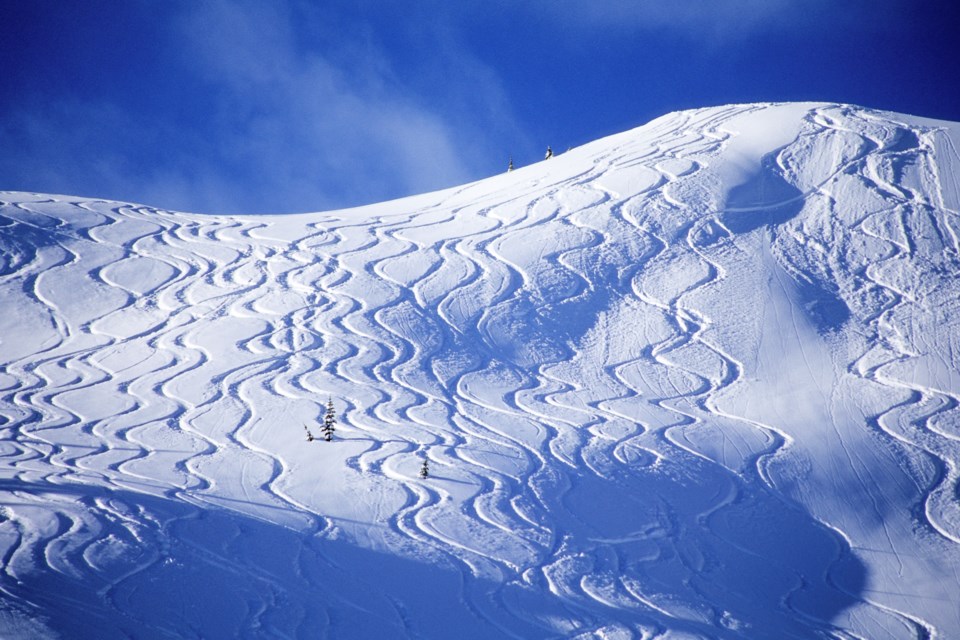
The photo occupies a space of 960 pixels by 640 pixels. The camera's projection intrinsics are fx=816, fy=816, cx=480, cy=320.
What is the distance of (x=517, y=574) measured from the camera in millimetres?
8609

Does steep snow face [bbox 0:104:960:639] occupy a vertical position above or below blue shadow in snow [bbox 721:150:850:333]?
below

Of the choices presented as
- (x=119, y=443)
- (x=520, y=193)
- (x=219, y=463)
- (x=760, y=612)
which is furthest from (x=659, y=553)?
(x=520, y=193)

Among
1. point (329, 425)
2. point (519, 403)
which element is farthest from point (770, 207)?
point (329, 425)

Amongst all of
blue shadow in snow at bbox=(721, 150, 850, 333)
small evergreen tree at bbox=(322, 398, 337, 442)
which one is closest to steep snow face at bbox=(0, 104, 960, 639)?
blue shadow in snow at bbox=(721, 150, 850, 333)

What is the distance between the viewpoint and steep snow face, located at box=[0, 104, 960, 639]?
822 cm

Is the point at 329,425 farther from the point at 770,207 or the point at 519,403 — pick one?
the point at 770,207

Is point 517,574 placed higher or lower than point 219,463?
lower

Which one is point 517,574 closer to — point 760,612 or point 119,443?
point 760,612

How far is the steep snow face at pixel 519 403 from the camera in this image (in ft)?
27.0

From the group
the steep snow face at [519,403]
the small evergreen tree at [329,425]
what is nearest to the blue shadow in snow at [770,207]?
the steep snow face at [519,403]

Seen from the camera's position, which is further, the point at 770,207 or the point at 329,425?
the point at 770,207

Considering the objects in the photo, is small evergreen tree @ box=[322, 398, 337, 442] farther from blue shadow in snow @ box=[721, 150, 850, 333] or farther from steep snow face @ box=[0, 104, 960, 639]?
blue shadow in snow @ box=[721, 150, 850, 333]

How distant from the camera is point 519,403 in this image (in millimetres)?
12312

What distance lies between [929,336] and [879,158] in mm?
6074
